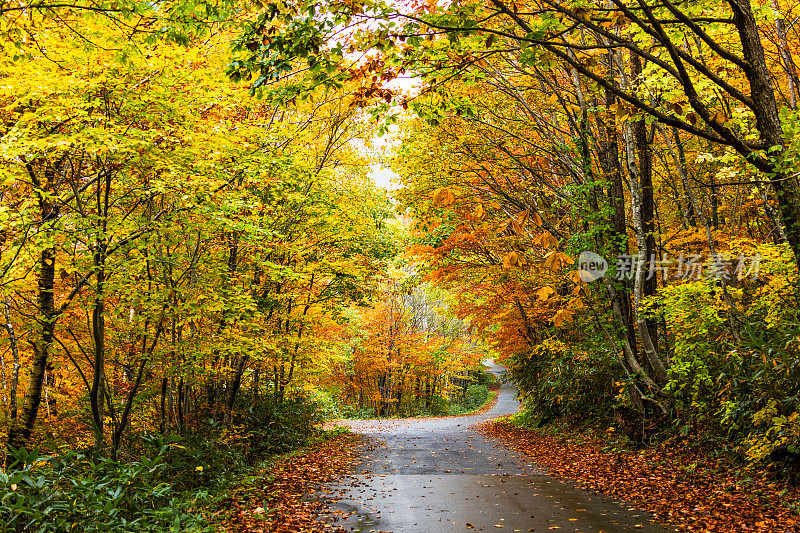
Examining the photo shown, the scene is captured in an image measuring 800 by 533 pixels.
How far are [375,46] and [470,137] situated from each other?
825 centimetres

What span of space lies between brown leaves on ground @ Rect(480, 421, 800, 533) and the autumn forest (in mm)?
136

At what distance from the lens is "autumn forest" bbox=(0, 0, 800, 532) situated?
489 cm

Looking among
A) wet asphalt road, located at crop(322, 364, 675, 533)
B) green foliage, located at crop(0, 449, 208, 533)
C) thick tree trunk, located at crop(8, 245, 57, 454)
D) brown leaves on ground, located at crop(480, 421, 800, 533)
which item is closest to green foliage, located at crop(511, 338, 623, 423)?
brown leaves on ground, located at crop(480, 421, 800, 533)

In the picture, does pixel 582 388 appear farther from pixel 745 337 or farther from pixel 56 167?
pixel 56 167

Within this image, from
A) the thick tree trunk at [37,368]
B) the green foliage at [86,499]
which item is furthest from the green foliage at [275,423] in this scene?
the green foliage at [86,499]

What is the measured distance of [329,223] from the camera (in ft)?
44.1

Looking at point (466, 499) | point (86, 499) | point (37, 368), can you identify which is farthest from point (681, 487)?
point (37, 368)

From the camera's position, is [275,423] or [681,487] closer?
[681,487]

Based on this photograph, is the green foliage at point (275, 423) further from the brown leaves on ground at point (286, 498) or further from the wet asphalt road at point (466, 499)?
the wet asphalt road at point (466, 499)

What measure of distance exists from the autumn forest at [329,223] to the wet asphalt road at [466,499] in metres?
0.87

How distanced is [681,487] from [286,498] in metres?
5.56

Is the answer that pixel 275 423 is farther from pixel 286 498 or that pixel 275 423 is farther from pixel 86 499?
pixel 86 499

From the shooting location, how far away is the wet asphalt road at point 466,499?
626cm

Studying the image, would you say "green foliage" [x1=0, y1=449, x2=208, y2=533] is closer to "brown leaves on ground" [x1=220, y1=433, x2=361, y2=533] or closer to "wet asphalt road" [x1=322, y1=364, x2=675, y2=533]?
"brown leaves on ground" [x1=220, y1=433, x2=361, y2=533]
